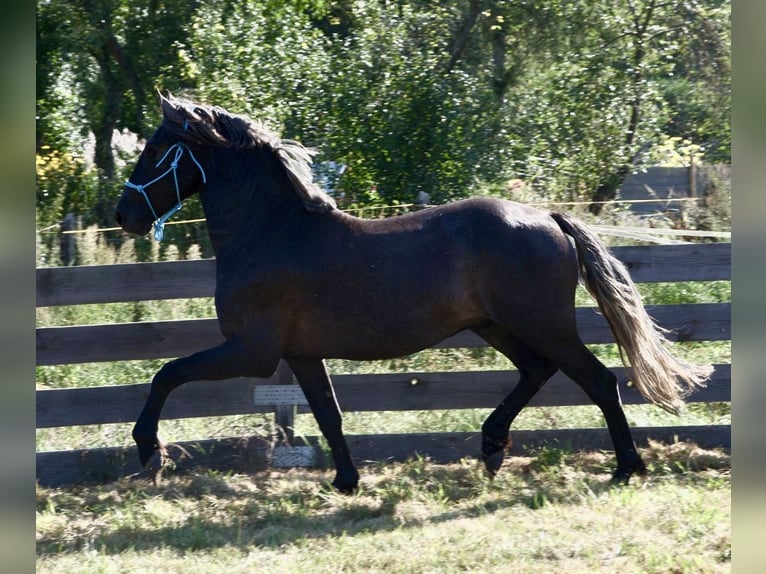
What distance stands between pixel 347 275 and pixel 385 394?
1298 millimetres

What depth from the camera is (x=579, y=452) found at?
6008 millimetres

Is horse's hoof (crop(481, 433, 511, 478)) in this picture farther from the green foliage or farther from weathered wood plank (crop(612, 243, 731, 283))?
the green foliage

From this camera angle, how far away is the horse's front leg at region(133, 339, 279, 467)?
493 cm

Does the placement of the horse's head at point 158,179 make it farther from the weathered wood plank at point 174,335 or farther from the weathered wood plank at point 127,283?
the weathered wood plank at point 174,335

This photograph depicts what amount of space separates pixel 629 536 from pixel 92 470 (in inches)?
141

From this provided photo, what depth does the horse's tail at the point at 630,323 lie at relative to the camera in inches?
207

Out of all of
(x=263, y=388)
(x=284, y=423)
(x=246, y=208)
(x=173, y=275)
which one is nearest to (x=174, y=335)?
(x=173, y=275)

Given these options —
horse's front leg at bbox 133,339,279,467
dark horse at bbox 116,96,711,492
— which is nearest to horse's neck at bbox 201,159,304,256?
dark horse at bbox 116,96,711,492

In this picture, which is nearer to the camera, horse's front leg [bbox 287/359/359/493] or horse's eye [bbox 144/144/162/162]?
horse's eye [bbox 144/144/162/162]

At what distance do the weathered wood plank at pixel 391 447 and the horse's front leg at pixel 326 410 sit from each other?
0.65 metres

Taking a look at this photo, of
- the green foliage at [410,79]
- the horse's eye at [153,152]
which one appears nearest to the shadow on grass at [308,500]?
the horse's eye at [153,152]

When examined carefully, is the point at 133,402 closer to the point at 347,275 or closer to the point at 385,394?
the point at 385,394

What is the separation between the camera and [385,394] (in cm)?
612

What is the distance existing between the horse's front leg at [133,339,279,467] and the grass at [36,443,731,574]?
458 millimetres
